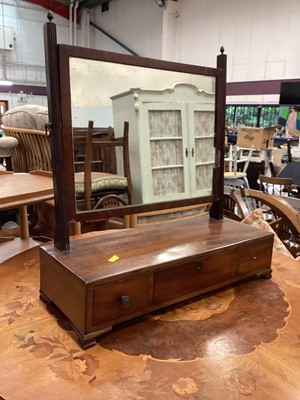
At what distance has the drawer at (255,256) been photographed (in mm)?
1008

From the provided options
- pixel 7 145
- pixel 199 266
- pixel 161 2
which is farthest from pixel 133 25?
pixel 199 266

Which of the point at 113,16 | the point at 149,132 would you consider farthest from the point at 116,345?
the point at 113,16

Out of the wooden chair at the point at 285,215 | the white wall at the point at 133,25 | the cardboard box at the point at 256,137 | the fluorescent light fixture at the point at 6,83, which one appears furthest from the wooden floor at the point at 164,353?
the fluorescent light fixture at the point at 6,83

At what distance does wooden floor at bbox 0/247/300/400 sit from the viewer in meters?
0.63

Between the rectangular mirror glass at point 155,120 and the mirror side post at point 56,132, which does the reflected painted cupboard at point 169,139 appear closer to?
the rectangular mirror glass at point 155,120

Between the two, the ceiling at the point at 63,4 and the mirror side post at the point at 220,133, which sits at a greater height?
the ceiling at the point at 63,4

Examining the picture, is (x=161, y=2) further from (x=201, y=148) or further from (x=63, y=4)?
(x=201, y=148)

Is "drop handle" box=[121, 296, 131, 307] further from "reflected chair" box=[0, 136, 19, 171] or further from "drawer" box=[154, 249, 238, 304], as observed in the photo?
"reflected chair" box=[0, 136, 19, 171]

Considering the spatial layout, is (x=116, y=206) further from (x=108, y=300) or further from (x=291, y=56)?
(x=291, y=56)

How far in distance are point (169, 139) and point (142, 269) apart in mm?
463

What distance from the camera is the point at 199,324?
0.84m

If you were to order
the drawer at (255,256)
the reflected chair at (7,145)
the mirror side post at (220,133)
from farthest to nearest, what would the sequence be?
the reflected chair at (7,145) < the mirror side post at (220,133) < the drawer at (255,256)

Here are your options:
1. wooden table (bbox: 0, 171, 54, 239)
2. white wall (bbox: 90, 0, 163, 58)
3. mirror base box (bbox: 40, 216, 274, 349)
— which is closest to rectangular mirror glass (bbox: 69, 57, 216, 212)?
mirror base box (bbox: 40, 216, 274, 349)

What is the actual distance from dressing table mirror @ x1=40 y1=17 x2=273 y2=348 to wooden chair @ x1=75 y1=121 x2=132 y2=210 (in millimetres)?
22
